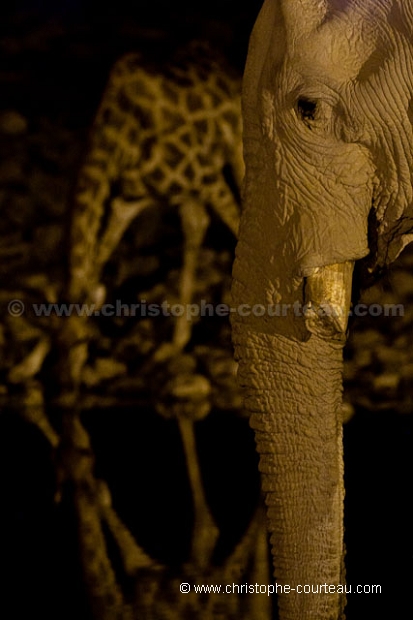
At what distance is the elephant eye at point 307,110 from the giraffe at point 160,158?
1.46 metres

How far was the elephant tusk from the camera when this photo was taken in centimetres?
146

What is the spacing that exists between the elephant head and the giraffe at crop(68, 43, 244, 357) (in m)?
1.46

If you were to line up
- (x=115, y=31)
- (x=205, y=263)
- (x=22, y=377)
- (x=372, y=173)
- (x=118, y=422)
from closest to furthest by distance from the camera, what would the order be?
(x=372, y=173) < (x=118, y=422) < (x=22, y=377) < (x=205, y=263) < (x=115, y=31)

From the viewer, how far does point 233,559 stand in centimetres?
199

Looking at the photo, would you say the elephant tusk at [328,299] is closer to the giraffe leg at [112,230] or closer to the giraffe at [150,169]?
the giraffe at [150,169]

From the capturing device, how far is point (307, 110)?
4.94 ft

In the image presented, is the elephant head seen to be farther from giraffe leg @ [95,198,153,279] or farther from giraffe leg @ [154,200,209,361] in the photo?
giraffe leg @ [154,200,209,361]

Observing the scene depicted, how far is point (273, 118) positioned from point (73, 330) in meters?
1.51

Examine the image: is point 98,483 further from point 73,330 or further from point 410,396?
point 410,396

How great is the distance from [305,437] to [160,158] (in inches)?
66.5

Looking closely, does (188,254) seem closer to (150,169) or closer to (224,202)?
(224,202)

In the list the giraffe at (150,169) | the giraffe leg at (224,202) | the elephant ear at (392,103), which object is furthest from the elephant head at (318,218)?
the giraffe leg at (224,202)

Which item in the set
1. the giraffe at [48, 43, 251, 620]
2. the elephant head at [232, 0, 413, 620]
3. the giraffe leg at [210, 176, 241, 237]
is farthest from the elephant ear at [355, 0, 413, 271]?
the giraffe leg at [210, 176, 241, 237]

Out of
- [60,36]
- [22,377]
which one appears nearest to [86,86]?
[60,36]
